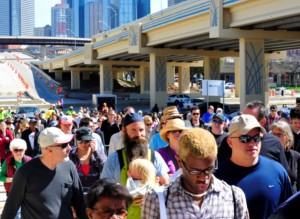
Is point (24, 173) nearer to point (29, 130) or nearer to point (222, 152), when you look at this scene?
point (222, 152)

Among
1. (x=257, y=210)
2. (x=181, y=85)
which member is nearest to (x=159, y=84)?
(x=181, y=85)

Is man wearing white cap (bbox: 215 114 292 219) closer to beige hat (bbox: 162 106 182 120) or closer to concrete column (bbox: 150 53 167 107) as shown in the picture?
beige hat (bbox: 162 106 182 120)

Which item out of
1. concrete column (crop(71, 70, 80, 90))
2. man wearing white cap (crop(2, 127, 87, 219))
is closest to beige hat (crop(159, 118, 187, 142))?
man wearing white cap (crop(2, 127, 87, 219))

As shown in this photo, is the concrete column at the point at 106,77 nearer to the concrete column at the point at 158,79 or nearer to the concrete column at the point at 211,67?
the concrete column at the point at 211,67

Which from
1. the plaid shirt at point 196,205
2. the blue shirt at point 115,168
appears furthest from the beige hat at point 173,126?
the plaid shirt at point 196,205

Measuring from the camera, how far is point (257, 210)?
3982 mm

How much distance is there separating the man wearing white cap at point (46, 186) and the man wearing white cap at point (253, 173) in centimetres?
167

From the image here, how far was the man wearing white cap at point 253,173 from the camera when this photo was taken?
13.1ft

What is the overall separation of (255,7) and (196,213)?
1106 inches

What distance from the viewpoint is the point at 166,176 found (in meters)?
4.99

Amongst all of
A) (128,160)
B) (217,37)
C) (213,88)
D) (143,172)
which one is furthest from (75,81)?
(143,172)

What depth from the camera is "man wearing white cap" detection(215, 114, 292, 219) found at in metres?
4.00

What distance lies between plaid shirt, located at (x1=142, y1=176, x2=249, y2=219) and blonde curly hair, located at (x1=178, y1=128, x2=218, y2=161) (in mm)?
217

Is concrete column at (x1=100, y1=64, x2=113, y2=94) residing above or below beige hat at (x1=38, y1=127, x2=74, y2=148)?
above
